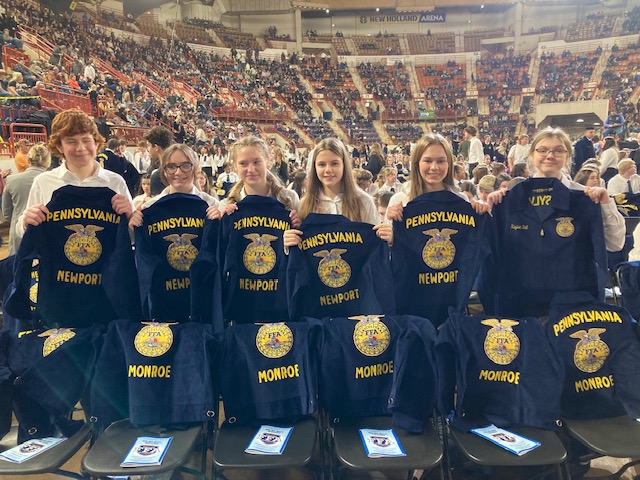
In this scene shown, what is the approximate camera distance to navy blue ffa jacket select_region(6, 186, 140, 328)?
2.35 meters

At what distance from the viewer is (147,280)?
237 centimetres

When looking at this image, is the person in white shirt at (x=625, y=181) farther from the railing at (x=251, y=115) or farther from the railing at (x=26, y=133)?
the railing at (x=251, y=115)

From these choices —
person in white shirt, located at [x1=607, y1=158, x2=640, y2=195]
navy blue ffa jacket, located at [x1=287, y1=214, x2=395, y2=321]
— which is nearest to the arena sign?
person in white shirt, located at [x1=607, y1=158, x2=640, y2=195]

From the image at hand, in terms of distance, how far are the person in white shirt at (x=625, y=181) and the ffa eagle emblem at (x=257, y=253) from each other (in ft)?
18.6

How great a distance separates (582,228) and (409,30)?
34.4 metres

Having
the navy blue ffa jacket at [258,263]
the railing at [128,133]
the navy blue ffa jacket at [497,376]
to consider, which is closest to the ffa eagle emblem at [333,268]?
the navy blue ffa jacket at [258,263]

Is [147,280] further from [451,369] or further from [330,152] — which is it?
[451,369]

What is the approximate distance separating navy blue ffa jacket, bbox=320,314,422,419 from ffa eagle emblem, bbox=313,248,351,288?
38 cm

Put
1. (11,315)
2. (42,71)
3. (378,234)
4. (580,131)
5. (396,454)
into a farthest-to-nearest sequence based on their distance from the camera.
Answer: (580,131) → (42,71) → (378,234) → (11,315) → (396,454)

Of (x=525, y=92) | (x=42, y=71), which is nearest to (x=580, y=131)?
(x=525, y=92)

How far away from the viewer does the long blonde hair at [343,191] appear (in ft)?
8.60

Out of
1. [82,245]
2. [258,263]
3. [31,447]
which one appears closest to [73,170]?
[82,245]

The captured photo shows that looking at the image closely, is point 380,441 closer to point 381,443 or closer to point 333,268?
point 381,443

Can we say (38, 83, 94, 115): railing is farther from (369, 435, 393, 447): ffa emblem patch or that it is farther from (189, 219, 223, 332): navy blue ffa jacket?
(369, 435, 393, 447): ffa emblem patch
